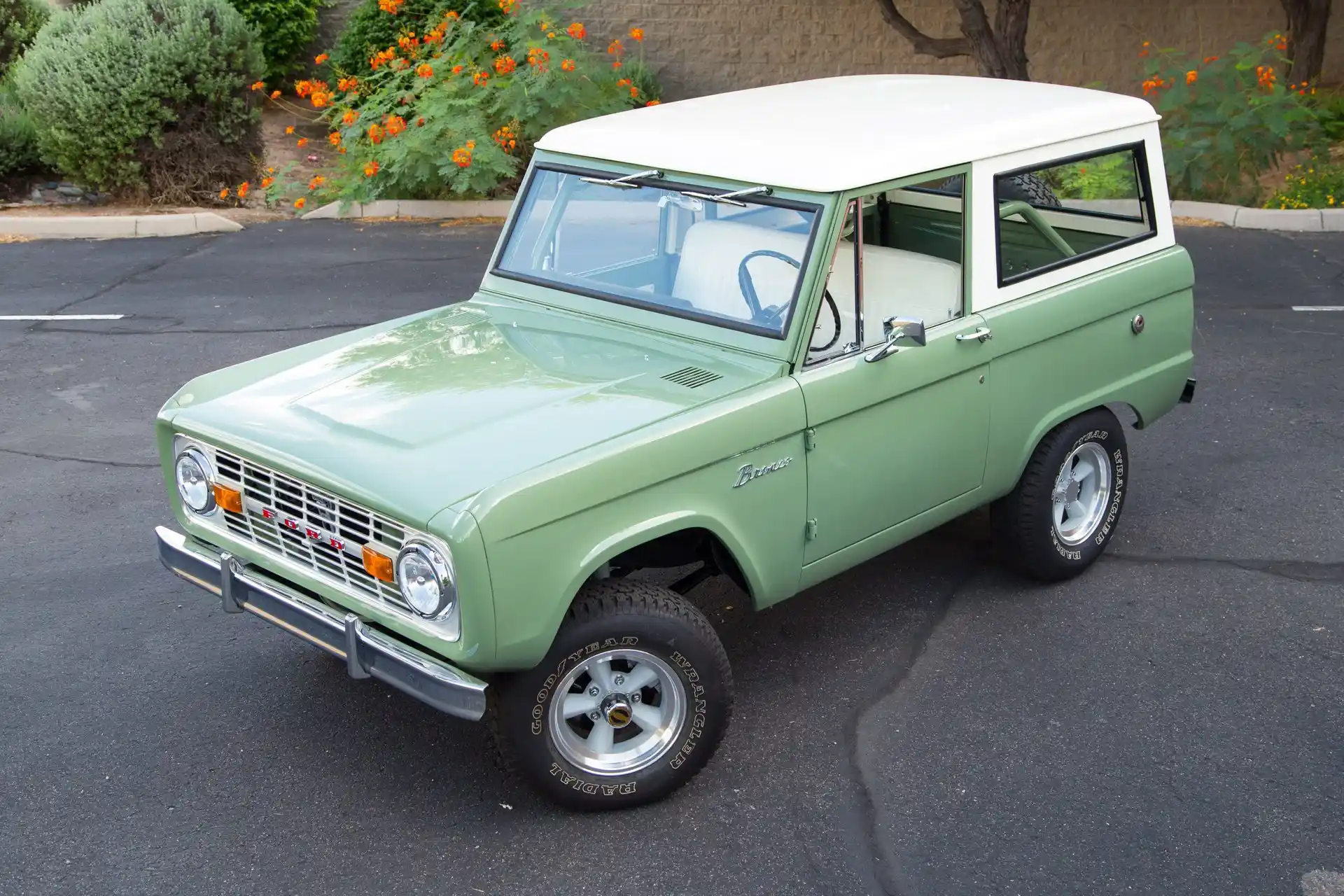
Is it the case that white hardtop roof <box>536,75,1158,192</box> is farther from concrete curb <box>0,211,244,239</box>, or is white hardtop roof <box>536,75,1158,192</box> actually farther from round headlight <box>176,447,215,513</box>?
concrete curb <box>0,211,244,239</box>

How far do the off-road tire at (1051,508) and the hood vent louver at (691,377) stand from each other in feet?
5.17

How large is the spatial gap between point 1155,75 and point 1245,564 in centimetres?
755

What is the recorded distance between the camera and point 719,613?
553cm

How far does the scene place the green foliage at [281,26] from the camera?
1566 cm

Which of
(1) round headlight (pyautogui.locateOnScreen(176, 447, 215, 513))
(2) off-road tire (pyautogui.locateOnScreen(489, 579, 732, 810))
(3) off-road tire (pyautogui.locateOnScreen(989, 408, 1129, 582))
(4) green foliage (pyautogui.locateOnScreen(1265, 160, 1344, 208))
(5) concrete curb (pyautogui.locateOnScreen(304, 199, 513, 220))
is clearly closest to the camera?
(2) off-road tire (pyautogui.locateOnScreen(489, 579, 732, 810))

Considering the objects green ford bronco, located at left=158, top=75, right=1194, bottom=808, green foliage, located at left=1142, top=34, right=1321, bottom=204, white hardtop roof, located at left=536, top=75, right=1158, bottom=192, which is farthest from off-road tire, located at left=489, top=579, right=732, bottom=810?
green foliage, located at left=1142, top=34, right=1321, bottom=204

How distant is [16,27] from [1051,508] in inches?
525

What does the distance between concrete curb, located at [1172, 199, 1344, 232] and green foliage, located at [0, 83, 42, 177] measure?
1074 cm

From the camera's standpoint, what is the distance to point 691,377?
4.43 metres

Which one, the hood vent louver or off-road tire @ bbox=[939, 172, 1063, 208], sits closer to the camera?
the hood vent louver

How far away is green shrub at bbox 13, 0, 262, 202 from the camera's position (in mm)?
12258

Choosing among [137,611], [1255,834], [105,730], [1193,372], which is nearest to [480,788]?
[105,730]

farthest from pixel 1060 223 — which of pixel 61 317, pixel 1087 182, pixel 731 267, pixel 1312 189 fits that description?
pixel 61 317

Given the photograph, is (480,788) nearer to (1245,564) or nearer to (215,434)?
(215,434)
